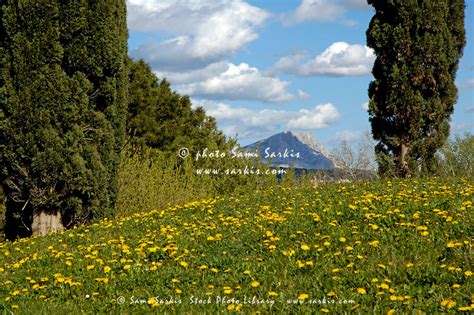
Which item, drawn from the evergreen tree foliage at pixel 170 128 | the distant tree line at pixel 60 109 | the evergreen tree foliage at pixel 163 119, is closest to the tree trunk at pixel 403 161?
the distant tree line at pixel 60 109

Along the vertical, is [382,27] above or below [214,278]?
above

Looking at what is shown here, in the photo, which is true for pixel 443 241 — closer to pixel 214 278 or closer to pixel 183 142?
pixel 214 278

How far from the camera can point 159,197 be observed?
20.3 m

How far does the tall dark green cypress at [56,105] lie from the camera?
47.7 feet

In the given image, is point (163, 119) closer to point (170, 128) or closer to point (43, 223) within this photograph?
point (170, 128)

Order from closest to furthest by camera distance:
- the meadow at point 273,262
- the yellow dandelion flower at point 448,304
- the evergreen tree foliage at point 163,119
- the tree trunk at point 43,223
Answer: the yellow dandelion flower at point 448,304
the meadow at point 273,262
the tree trunk at point 43,223
the evergreen tree foliage at point 163,119

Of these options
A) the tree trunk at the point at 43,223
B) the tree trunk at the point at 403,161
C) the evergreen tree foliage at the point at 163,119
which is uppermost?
the evergreen tree foliage at the point at 163,119

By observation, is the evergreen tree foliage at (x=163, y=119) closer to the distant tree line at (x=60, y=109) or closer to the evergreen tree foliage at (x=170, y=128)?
the evergreen tree foliage at (x=170, y=128)

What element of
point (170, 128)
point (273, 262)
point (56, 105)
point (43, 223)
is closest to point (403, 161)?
point (56, 105)

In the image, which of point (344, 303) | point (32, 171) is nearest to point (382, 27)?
point (32, 171)

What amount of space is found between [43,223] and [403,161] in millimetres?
12004

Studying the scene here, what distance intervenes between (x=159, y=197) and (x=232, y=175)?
13.3m

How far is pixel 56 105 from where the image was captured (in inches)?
574

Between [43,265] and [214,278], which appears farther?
[43,265]
